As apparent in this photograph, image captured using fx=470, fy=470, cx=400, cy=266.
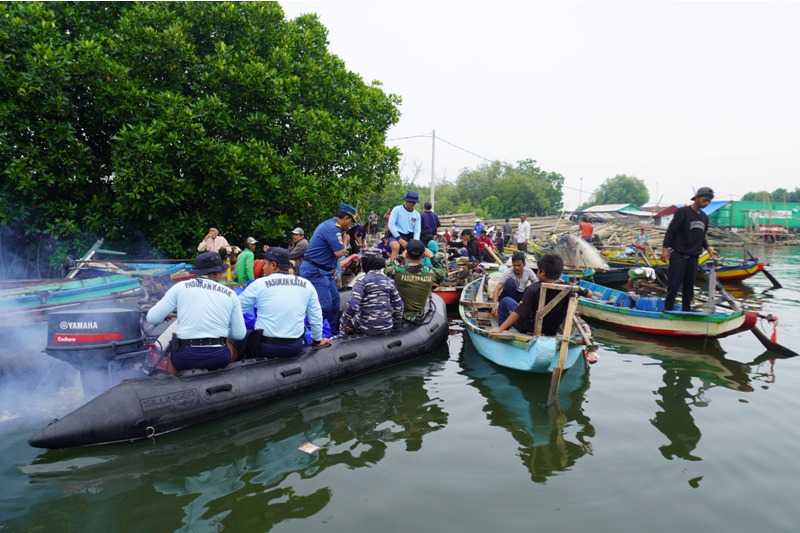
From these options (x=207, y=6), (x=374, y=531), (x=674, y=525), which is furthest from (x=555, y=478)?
(x=207, y=6)

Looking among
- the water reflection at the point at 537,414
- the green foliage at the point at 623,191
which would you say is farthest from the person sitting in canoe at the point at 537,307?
the green foliage at the point at 623,191

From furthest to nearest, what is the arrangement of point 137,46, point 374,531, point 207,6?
point 207,6, point 137,46, point 374,531

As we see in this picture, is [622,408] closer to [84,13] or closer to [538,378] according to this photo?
[538,378]

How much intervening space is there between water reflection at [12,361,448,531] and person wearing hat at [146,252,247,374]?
0.74 metres

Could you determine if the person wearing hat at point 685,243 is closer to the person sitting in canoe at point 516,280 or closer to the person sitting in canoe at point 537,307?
the person sitting in canoe at point 516,280

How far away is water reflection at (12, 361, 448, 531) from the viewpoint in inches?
135

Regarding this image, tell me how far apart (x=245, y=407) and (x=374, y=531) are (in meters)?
2.31

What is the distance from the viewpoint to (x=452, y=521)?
3.42 meters

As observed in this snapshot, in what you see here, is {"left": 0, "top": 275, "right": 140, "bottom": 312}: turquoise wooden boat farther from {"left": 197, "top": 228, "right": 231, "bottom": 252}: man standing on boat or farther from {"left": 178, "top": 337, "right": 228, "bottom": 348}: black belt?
{"left": 178, "top": 337, "right": 228, "bottom": 348}: black belt

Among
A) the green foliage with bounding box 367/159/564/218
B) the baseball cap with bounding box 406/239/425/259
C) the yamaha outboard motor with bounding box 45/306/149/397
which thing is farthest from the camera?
the green foliage with bounding box 367/159/564/218

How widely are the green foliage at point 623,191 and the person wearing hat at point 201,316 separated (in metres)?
72.4

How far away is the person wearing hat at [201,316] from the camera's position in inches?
175

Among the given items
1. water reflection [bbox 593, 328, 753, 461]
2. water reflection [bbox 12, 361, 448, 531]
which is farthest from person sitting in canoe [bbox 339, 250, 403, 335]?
water reflection [bbox 593, 328, 753, 461]

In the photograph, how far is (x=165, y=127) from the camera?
8711 millimetres
